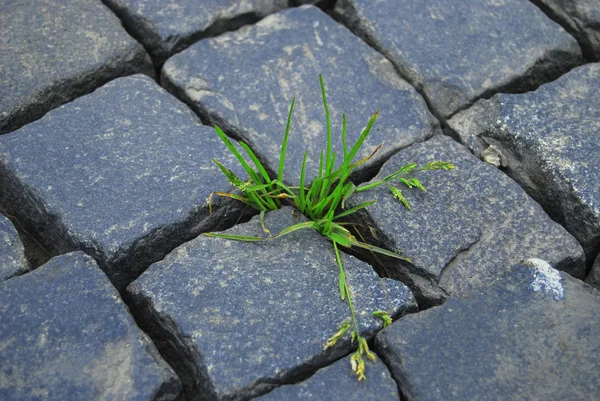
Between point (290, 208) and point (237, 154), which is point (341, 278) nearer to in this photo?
point (290, 208)

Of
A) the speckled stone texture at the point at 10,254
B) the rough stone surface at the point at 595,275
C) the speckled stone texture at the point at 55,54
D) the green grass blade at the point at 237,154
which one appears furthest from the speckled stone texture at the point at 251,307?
the speckled stone texture at the point at 55,54

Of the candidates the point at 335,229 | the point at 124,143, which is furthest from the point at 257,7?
the point at 335,229

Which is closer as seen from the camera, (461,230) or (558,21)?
(461,230)

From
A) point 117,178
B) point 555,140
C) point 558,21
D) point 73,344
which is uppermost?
point 558,21

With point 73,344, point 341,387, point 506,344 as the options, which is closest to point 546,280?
point 506,344

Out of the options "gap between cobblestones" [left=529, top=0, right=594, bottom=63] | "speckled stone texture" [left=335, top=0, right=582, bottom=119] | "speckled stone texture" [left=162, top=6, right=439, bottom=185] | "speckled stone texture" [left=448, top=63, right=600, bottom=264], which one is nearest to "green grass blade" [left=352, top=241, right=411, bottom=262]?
"speckled stone texture" [left=162, top=6, right=439, bottom=185]

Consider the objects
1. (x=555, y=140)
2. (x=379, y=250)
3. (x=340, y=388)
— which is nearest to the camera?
(x=340, y=388)
